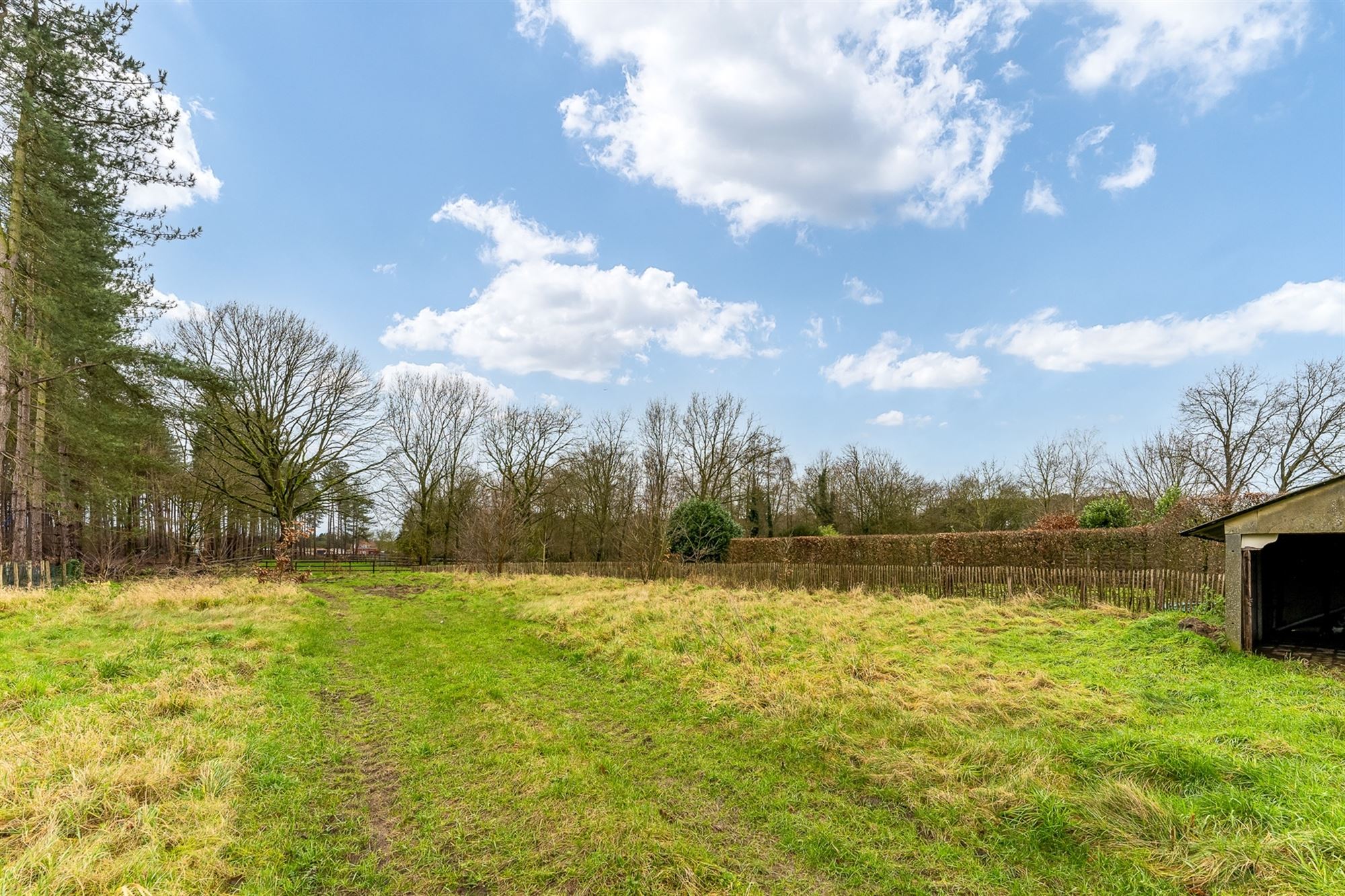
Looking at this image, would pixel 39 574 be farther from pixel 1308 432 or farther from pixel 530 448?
pixel 1308 432

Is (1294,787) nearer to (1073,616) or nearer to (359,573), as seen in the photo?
(1073,616)

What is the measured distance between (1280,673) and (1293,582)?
4.25 m

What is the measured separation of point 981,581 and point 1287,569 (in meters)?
5.35

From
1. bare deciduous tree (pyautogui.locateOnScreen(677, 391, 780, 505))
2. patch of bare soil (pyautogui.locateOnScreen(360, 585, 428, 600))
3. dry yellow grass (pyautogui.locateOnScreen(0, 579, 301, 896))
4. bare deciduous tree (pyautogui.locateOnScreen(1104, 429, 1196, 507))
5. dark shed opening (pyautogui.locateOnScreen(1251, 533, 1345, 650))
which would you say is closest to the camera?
dry yellow grass (pyautogui.locateOnScreen(0, 579, 301, 896))

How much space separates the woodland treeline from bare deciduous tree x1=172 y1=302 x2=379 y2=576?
0.37 ft

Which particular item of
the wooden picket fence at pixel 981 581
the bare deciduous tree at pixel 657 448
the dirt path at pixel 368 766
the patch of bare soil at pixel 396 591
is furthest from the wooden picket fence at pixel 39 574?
the bare deciduous tree at pixel 657 448

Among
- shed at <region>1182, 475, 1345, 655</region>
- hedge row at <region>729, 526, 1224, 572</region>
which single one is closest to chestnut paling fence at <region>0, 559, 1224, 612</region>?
hedge row at <region>729, 526, 1224, 572</region>

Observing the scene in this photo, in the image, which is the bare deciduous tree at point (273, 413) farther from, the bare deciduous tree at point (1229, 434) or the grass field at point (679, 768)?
the bare deciduous tree at point (1229, 434)

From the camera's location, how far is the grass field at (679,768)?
324cm

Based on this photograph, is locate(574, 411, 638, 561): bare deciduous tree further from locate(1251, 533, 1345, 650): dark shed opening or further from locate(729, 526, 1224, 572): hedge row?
locate(1251, 533, 1345, 650): dark shed opening

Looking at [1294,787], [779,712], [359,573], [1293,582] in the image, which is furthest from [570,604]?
[359,573]

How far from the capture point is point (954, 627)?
1012 cm

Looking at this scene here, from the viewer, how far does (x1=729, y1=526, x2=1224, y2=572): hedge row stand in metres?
11.8

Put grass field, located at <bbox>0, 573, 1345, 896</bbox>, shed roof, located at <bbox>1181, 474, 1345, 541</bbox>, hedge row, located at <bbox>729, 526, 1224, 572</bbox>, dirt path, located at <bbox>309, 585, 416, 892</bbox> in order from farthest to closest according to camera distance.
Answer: hedge row, located at <bbox>729, 526, 1224, 572</bbox> → shed roof, located at <bbox>1181, 474, 1345, 541</bbox> → dirt path, located at <bbox>309, 585, 416, 892</bbox> → grass field, located at <bbox>0, 573, 1345, 896</bbox>
